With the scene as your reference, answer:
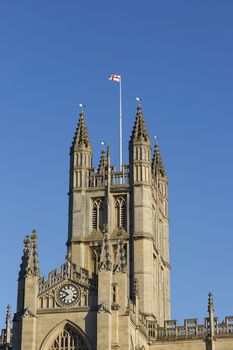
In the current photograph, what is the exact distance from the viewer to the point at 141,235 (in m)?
84.9

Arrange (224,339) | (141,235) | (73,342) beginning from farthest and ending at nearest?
(141,235), (224,339), (73,342)

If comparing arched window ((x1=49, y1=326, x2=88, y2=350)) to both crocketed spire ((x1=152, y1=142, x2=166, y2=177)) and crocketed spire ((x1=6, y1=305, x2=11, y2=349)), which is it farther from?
crocketed spire ((x1=152, y1=142, x2=166, y2=177))

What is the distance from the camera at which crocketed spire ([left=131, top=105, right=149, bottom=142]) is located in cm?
8956

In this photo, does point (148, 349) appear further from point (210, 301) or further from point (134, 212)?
point (134, 212)

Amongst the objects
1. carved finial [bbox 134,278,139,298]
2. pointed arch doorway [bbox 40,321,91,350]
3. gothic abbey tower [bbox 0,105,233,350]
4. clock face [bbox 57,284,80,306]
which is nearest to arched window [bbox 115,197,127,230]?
gothic abbey tower [bbox 0,105,233,350]

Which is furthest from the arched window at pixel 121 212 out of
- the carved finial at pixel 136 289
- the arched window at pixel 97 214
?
the carved finial at pixel 136 289

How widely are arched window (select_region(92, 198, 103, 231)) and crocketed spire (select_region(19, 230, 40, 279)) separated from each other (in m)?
13.7

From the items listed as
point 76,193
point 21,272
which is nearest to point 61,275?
point 21,272

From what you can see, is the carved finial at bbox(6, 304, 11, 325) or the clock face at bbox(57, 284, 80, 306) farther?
the carved finial at bbox(6, 304, 11, 325)

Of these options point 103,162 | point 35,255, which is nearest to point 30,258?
point 35,255

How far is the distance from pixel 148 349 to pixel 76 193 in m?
17.3

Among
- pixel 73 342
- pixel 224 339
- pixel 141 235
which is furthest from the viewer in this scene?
pixel 141 235

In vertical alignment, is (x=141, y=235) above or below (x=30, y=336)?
above

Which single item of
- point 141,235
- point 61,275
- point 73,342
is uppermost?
point 141,235
